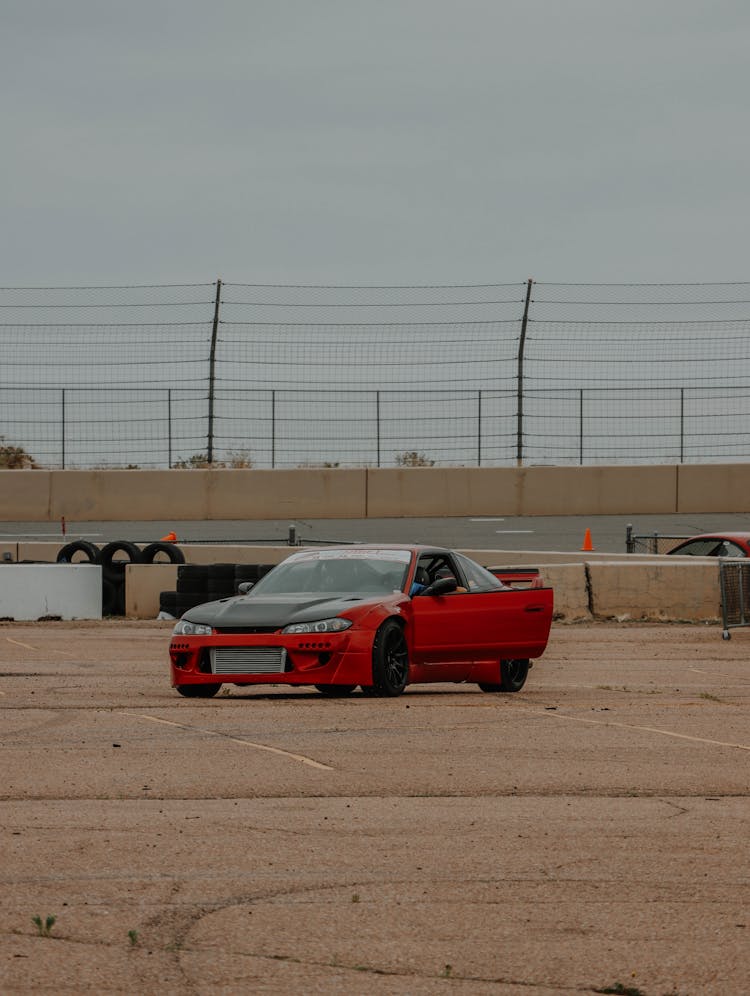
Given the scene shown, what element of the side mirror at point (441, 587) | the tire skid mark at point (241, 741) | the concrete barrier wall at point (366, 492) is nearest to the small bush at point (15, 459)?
the concrete barrier wall at point (366, 492)

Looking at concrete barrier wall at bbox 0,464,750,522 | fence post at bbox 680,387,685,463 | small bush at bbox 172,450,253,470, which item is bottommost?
concrete barrier wall at bbox 0,464,750,522

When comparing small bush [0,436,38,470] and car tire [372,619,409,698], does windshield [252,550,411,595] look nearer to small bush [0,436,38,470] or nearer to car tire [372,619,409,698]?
car tire [372,619,409,698]

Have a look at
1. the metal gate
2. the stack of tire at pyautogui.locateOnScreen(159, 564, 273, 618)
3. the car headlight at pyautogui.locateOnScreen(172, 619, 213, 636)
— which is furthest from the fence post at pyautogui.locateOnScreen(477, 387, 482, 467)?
the car headlight at pyautogui.locateOnScreen(172, 619, 213, 636)

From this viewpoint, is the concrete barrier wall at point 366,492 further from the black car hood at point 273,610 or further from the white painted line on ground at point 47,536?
the black car hood at point 273,610

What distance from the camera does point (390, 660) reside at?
1280 cm

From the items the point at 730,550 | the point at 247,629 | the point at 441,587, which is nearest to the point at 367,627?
the point at 247,629

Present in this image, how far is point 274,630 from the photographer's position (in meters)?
12.4

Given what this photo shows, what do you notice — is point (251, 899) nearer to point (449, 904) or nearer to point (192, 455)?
point (449, 904)

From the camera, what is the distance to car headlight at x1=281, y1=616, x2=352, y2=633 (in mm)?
12375

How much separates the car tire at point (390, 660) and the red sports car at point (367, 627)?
1cm

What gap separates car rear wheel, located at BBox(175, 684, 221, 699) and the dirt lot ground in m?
0.24

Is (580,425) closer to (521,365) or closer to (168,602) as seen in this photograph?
(521,365)

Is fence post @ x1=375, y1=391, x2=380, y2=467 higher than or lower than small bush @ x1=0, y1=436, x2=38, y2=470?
higher

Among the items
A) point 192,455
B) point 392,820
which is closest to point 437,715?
point 392,820
